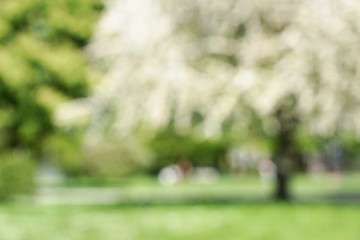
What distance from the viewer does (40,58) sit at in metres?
17.9

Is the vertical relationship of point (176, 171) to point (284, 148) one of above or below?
above

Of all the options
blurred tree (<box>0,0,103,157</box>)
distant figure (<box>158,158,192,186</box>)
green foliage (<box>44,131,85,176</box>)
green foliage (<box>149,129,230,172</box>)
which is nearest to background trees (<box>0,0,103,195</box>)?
blurred tree (<box>0,0,103,157</box>)

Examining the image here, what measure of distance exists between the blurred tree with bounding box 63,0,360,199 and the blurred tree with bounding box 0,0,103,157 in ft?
16.5

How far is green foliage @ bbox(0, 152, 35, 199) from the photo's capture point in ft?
56.2

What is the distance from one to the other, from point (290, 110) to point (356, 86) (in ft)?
5.99

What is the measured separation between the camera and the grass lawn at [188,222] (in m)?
8.61

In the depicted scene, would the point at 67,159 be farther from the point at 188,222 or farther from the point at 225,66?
the point at 188,222

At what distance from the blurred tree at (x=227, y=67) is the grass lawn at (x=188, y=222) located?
1426 mm

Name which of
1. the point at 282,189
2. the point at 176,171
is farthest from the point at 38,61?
the point at 176,171

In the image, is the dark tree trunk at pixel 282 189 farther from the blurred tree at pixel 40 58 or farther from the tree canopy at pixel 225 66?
the blurred tree at pixel 40 58

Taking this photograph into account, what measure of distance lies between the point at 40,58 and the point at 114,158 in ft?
50.0

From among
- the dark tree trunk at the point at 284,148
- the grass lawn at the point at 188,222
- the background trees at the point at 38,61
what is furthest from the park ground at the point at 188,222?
the background trees at the point at 38,61

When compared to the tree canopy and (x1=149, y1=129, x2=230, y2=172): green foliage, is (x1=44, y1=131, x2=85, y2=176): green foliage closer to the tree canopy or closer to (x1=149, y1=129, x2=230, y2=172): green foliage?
(x1=149, y1=129, x2=230, y2=172): green foliage

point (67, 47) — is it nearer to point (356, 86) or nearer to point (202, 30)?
point (202, 30)
